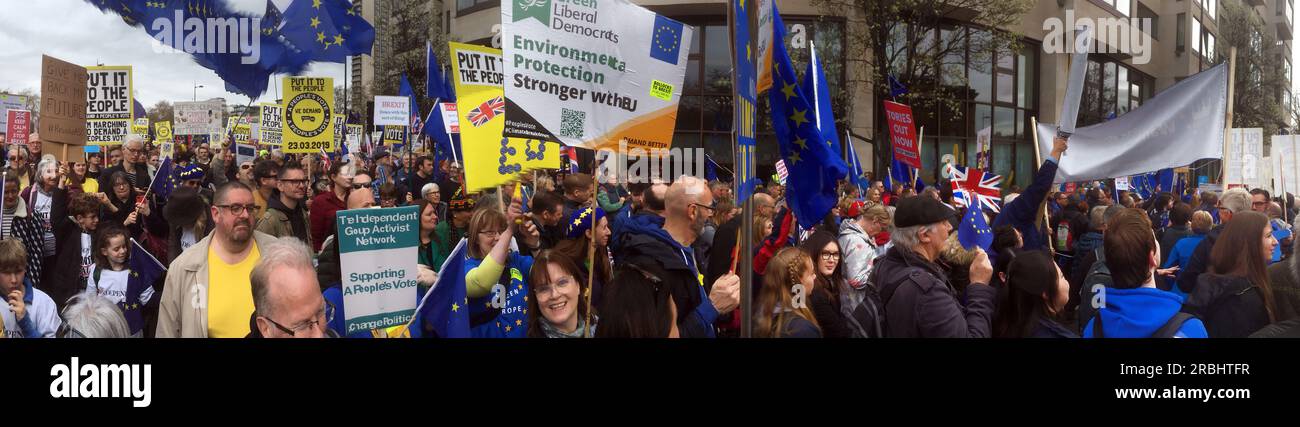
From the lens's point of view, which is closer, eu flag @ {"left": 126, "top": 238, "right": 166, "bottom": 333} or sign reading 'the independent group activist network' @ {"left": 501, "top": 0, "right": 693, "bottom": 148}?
sign reading 'the independent group activist network' @ {"left": 501, "top": 0, "right": 693, "bottom": 148}

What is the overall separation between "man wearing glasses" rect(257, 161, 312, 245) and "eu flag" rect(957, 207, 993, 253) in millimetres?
4787

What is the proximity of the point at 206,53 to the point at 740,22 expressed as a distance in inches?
242

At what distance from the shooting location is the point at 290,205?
23.6 ft

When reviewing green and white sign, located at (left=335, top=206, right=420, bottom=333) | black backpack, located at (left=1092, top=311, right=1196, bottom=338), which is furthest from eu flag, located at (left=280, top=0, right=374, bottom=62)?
black backpack, located at (left=1092, top=311, right=1196, bottom=338)

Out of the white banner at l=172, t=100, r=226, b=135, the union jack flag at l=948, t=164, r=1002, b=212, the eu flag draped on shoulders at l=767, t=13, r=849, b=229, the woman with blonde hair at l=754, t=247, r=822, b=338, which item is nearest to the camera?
the woman with blonde hair at l=754, t=247, r=822, b=338

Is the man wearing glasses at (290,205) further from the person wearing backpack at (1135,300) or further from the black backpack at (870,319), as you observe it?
the person wearing backpack at (1135,300)

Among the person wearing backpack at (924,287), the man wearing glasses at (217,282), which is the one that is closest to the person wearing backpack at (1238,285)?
the person wearing backpack at (924,287)

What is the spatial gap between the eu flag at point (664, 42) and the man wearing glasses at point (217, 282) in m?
2.10

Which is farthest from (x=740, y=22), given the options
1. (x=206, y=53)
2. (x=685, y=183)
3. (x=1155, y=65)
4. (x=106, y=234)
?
(x=1155, y=65)

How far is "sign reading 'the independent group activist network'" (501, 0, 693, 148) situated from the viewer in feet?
14.7

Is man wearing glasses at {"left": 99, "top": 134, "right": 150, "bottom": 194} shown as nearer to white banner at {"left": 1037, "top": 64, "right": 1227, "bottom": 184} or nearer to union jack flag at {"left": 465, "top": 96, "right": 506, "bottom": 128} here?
union jack flag at {"left": 465, "top": 96, "right": 506, "bottom": 128}

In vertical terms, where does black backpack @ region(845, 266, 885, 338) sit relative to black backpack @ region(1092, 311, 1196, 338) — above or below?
below

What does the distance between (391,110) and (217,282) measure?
16.0 metres

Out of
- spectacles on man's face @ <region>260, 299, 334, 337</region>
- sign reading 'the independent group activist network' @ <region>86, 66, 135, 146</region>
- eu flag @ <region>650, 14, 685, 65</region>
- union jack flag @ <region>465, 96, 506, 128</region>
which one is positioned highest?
sign reading 'the independent group activist network' @ <region>86, 66, 135, 146</region>
